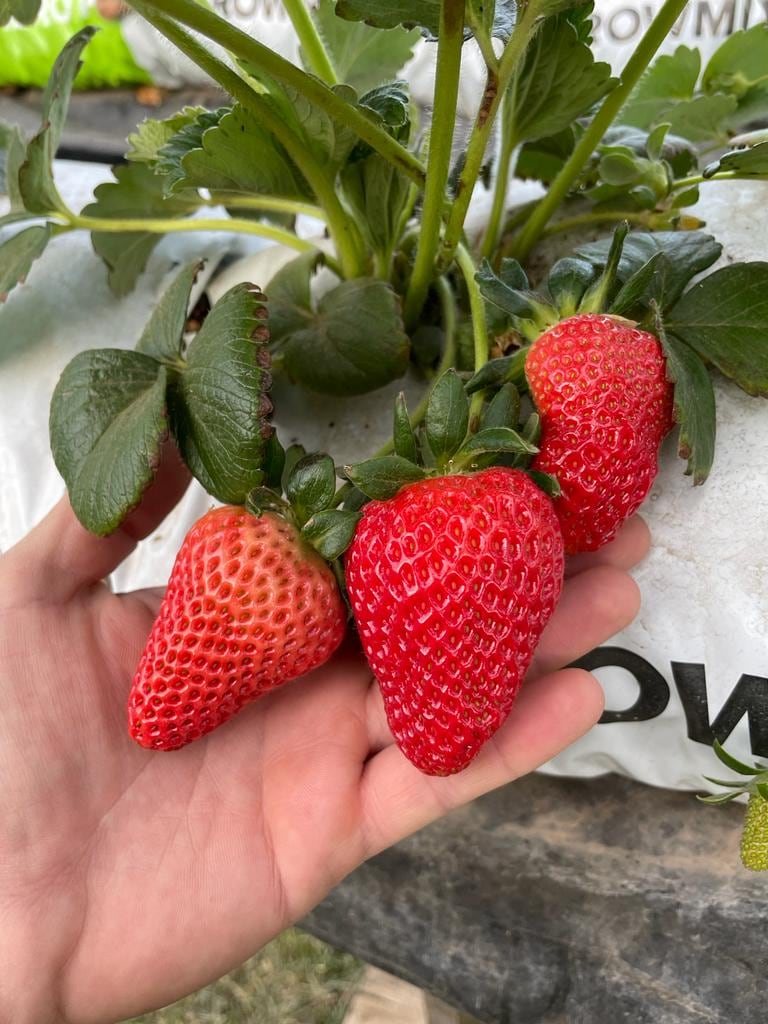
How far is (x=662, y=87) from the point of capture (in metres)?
0.74

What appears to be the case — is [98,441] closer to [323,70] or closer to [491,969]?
[323,70]

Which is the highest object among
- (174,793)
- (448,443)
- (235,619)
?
(448,443)

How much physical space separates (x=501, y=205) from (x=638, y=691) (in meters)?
0.39

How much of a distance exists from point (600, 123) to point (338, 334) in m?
0.23

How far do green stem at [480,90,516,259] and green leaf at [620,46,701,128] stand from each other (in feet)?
0.50

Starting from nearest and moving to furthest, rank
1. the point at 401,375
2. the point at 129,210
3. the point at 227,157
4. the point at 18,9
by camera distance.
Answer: the point at 18,9 → the point at 227,157 → the point at 401,375 → the point at 129,210

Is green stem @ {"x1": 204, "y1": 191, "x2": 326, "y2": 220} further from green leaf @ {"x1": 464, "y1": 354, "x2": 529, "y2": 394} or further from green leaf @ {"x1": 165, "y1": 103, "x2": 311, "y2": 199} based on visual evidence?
green leaf @ {"x1": 464, "y1": 354, "x2": 529, "y2": 394}

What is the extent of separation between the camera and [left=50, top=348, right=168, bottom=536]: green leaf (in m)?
0.50

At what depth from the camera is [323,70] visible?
59 centimetres

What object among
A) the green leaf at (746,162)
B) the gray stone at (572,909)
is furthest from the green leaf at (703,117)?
the gray stone at (572,909)

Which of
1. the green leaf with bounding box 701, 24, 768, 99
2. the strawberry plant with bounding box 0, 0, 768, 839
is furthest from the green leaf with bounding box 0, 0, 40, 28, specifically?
the green leaf with bounding box 701, 24, 768, 99

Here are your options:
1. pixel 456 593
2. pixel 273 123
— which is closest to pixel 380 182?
pixel 273 123

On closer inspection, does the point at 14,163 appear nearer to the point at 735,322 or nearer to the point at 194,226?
the point at 194,226

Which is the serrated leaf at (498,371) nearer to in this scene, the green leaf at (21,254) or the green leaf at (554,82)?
the green leaf at (554,82)
